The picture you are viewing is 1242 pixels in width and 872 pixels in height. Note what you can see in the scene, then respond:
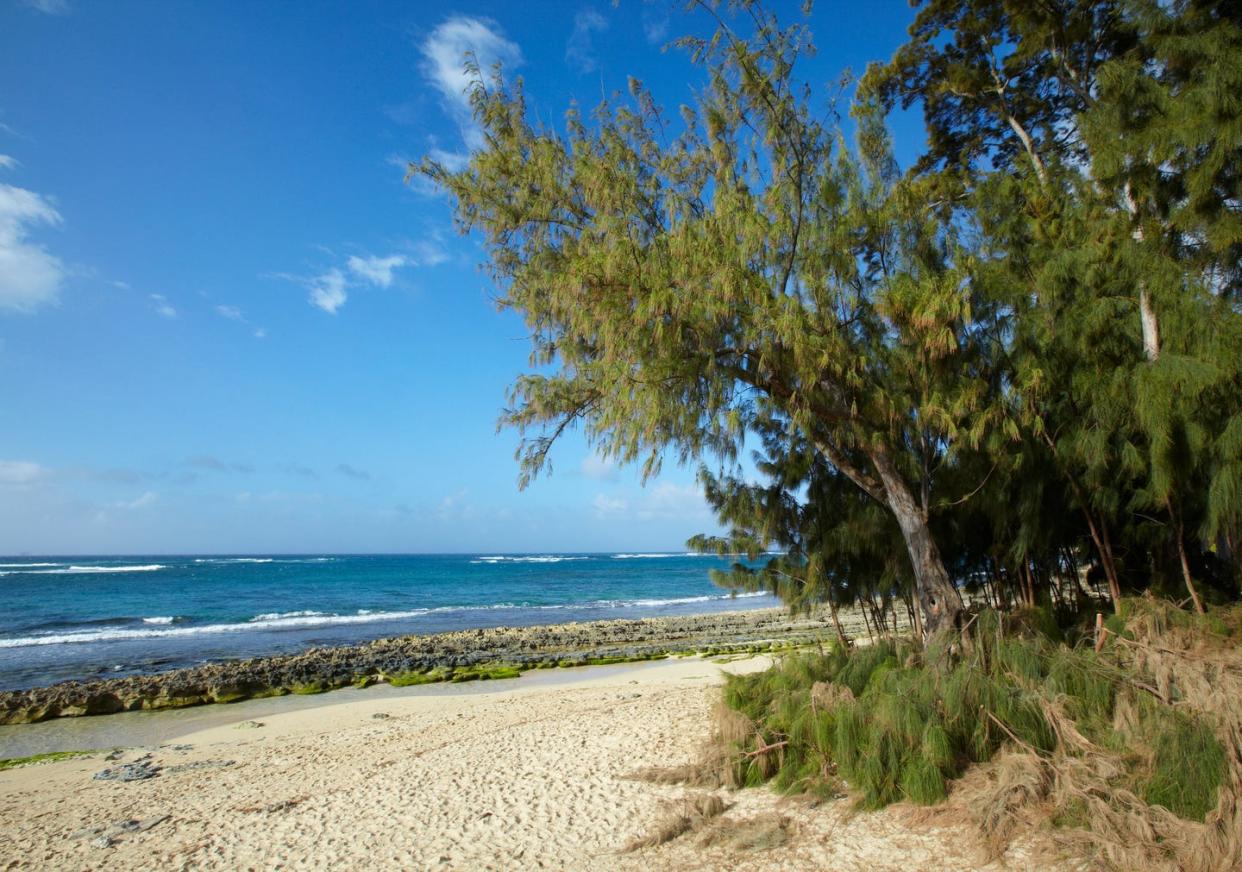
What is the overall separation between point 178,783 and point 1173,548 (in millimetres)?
11327

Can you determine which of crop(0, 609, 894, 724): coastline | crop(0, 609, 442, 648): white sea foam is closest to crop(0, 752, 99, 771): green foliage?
crop(0, 609, 894, 724): coastline

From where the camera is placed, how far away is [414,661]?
1636 cm

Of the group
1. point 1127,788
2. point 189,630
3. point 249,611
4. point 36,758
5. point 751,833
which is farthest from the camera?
point 249,611

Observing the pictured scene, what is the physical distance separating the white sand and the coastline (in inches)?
129

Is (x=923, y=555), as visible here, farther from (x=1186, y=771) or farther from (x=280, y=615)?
(x=280, y=615)

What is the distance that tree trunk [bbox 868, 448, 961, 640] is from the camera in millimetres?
6750

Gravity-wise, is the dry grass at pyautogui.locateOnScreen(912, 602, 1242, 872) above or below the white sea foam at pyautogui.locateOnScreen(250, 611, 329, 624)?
above

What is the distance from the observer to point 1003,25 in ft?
32.0

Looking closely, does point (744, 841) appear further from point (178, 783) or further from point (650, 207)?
point (178, 783)

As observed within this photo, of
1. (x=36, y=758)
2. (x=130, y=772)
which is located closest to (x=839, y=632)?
(x=130, y=772)

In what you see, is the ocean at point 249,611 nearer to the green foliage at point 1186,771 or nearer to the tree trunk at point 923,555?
the tree trunk at point 923,555

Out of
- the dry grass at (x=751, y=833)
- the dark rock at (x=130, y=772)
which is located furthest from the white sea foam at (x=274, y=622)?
the dry grass at (x=751, y=833)

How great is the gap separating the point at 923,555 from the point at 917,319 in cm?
246

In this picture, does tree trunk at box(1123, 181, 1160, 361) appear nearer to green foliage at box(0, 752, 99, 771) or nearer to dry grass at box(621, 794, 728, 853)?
dry grass at box(621, 794, 728, 853)
